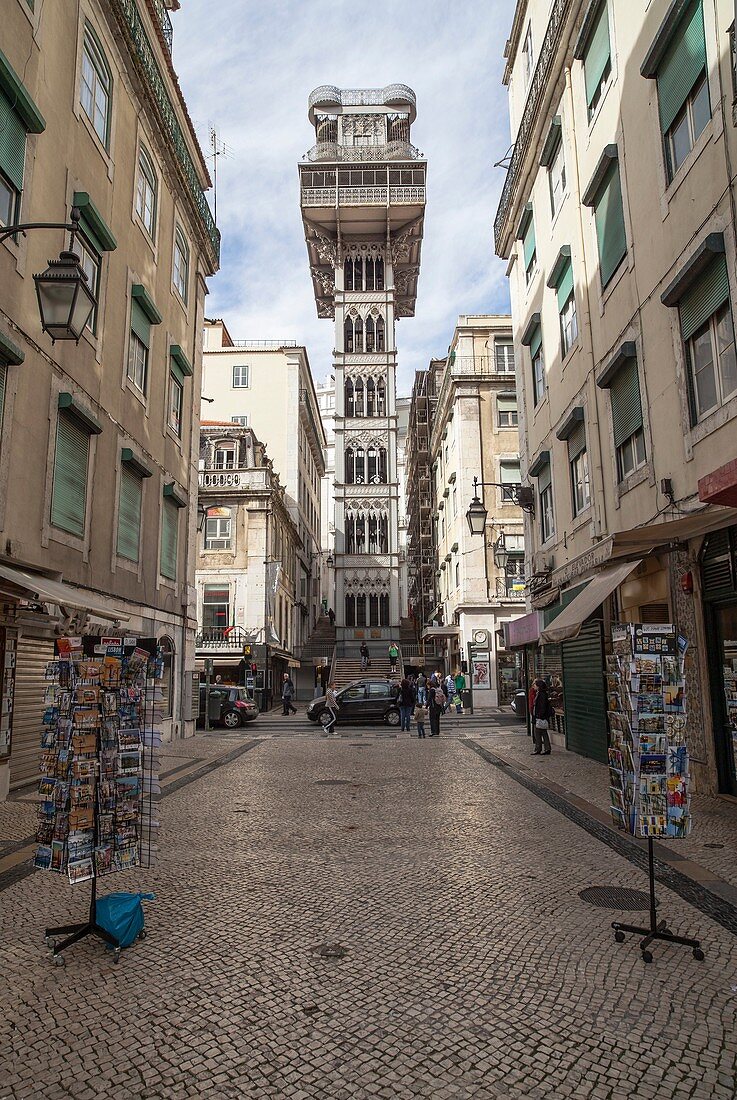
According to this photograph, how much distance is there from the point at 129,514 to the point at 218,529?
2246 centimetres

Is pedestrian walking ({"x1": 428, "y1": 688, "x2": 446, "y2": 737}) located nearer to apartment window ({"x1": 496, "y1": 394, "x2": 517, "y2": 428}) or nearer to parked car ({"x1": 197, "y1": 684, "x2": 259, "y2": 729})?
parked car ({"x1": 197, "y1": 684, "x2": 259, "y2": 729})

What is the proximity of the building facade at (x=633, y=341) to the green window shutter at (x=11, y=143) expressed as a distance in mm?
9430

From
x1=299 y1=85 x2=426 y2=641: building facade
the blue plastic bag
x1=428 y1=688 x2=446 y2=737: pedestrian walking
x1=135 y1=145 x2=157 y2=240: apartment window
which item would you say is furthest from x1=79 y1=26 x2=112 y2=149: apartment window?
x1=299 y1=85 x2=426 y2=641: building facade

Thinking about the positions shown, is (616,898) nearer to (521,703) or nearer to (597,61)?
(597,61)

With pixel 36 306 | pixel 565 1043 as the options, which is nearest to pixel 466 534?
pixel 36 306

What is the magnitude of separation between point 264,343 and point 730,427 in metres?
51.0

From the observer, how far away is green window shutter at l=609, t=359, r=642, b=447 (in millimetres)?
12273

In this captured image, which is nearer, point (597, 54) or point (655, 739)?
point (655, 739)

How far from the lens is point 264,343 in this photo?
2210 inches

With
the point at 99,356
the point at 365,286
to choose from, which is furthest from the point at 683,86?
the point at 365,286

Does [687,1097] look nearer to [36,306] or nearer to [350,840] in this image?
[350,840]

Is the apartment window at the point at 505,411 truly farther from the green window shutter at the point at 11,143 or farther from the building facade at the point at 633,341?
the green window shutter at the point at 11,143

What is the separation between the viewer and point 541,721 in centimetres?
1565

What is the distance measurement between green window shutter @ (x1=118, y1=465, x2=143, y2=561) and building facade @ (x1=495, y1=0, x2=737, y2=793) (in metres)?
9.46
